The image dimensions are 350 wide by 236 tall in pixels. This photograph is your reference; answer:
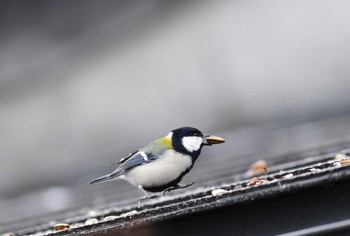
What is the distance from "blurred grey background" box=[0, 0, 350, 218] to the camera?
8680mm

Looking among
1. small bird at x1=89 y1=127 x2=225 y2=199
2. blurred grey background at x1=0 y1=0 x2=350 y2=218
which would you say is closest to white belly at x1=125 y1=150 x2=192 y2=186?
small bird at x1=89 y1=127 x2=225 y2=199

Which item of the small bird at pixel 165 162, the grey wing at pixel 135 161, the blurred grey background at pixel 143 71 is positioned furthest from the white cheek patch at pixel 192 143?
the blurred grey background at pixel 143 71

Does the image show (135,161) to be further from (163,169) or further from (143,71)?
(143,71)

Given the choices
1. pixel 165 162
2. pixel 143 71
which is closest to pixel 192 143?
pixel 165 162

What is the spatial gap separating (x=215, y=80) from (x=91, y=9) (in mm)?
1694

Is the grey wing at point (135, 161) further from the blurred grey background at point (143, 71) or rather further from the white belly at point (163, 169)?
the blurred grey background at point (143, 71)

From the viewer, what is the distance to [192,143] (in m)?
2.61

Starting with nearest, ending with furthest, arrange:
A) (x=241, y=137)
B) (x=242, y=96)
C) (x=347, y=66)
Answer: (x=241, y=137)
(x=347, y=66)
(x=242, y=96)

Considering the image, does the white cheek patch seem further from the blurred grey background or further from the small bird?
the blurred grey background

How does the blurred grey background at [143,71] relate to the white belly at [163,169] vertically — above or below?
above

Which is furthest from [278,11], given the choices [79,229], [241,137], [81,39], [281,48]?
[79,229]

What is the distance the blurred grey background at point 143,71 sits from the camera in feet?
28.5

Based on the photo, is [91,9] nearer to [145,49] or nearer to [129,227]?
[145,49]

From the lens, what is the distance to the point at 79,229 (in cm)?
193
